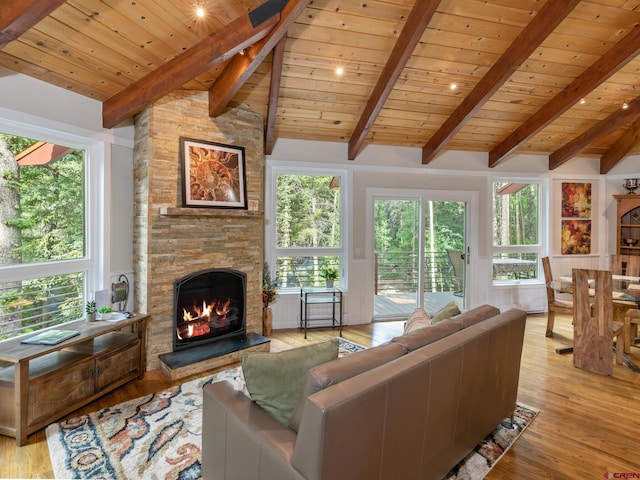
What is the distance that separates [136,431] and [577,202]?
6948 millimetres

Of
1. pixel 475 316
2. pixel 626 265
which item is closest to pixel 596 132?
pixel 626 265

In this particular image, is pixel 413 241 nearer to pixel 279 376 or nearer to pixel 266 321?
pixel 266 321

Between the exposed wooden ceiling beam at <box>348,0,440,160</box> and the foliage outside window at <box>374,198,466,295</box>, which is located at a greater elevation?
the exposed wooden ceiling beam at <box>348,0,440,160</box>

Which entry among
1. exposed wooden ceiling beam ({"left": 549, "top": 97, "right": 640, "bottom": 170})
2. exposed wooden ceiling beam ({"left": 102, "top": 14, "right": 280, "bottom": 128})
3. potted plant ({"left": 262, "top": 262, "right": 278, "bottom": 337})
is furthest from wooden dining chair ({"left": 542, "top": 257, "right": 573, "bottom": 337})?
exposed wooden ceiling beam ({"left": 102, "top": 14, "right": 280, "bottom": 128})

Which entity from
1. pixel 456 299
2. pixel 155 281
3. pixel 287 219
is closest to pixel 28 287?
pixel 155 281

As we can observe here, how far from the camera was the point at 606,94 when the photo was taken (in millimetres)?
4531

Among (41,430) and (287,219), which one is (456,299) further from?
(41,430)

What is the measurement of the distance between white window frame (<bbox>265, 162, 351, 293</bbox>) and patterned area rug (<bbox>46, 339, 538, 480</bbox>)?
92.5 inches

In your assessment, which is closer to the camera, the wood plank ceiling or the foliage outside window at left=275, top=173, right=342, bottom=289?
the wood plank ceiling

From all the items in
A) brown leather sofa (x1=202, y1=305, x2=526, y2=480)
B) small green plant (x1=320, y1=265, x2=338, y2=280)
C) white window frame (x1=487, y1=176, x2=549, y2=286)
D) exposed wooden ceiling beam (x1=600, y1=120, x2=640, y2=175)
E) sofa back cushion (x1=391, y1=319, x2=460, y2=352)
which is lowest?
brown leather sofa (x1=202, y1=305, x2=526, y2=480)

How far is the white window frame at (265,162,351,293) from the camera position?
15.9ft

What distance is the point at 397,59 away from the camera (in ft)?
11.1

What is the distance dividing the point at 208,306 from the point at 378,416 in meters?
2.85

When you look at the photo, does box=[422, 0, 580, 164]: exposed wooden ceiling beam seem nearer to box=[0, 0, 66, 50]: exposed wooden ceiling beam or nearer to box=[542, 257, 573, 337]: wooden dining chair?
box=[542, 257, 573, 337]: wooden dining chair
